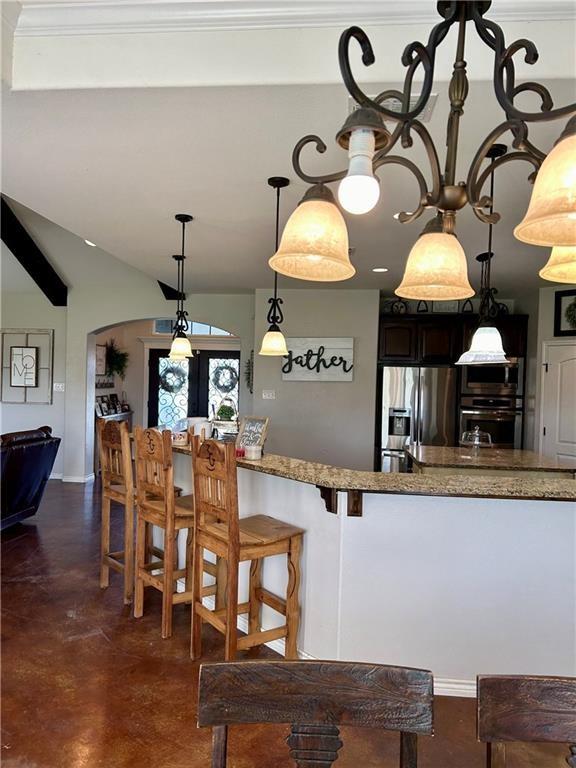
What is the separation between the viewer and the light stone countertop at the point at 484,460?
362 cm

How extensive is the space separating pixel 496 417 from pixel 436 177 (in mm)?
4998

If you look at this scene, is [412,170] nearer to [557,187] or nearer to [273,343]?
[557,187]

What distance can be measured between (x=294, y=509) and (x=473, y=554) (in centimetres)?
93

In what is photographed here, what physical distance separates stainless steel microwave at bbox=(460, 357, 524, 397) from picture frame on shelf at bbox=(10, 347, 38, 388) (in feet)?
19.4

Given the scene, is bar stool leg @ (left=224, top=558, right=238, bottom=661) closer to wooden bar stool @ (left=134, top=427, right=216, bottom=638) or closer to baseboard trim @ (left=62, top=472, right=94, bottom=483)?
wooden bar stool @ (left=134, top=427, right=216, bottom=638)

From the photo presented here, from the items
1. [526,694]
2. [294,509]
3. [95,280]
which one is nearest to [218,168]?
[294,509]

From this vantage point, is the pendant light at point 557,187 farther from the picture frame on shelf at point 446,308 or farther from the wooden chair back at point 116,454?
the picture frame on shelf at point 446,308

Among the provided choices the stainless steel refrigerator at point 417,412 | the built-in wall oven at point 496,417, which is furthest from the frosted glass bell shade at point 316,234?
the built-in wall oven at point 496,417

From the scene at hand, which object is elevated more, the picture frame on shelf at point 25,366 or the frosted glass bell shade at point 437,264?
the frosted glass bell shade at point 437,264

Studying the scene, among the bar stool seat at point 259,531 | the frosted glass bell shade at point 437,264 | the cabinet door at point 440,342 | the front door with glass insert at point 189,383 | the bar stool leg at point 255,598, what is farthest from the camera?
the front door with glass insert at point 189,383

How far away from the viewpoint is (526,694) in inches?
37.6

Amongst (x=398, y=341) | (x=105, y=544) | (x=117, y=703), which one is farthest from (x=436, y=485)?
(x=398, y=341)

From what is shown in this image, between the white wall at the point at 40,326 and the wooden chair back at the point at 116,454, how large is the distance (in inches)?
166

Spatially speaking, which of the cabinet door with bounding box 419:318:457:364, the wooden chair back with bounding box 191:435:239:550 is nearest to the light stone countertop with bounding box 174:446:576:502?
the wooden chair back with bounding box 191:435:239:550
